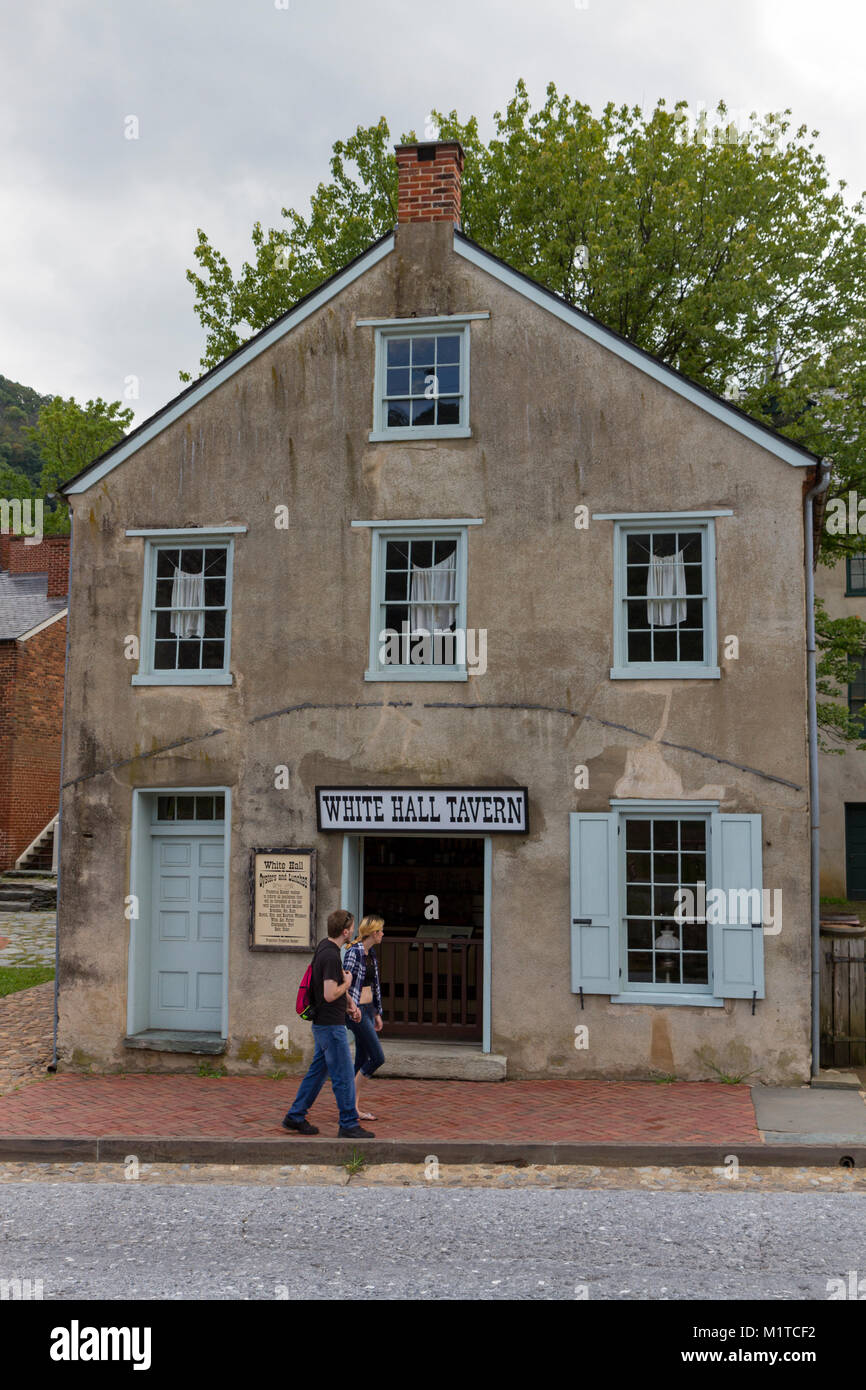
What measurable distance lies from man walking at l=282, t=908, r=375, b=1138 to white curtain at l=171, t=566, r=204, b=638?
4665mm

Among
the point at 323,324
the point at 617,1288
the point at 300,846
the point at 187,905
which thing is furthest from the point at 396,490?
the point at 617,1288

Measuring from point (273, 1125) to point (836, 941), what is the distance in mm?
5798

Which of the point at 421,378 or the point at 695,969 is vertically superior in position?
the point at 421,378

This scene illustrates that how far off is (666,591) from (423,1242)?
22.6 feet

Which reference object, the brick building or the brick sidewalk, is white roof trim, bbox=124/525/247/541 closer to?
the brick sidewalk

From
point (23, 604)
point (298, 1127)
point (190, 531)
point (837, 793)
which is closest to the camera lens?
point (298, 1127)

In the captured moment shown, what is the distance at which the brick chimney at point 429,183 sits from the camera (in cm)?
1282

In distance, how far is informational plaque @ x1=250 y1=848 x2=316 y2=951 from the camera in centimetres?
1220

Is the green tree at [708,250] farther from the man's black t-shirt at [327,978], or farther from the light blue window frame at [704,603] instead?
the man's black t-shirt at [327,978]

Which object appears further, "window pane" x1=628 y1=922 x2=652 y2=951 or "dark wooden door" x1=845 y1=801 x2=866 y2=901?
"dark wooden door" x1=845 y1=801 x2=866 y2=901

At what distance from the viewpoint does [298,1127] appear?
9664 millimetres

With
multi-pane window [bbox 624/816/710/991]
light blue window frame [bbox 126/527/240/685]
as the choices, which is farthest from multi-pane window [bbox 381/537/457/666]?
multi-pane window [bbox 624/816/710/991]

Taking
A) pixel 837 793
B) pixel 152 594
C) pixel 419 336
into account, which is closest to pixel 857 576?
pixel 837 793

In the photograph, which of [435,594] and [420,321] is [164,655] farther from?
[420,321]
